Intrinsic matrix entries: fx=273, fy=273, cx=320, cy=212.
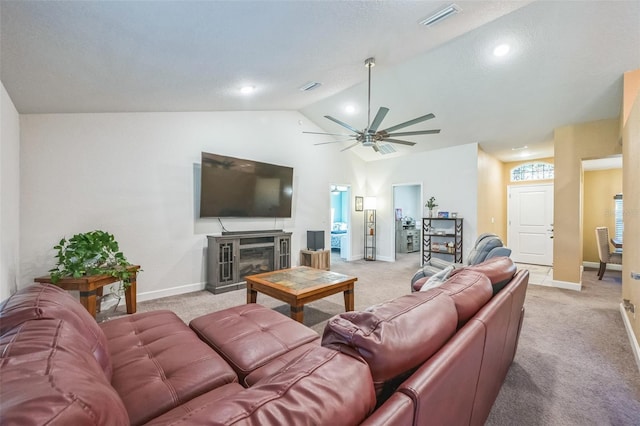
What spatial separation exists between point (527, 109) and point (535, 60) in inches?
47.3

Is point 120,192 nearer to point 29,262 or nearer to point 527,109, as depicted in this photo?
point 29,262

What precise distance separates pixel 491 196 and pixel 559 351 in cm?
467

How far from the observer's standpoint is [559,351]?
99.8 inches

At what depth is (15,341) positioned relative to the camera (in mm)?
812

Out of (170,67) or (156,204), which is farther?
(156,204)

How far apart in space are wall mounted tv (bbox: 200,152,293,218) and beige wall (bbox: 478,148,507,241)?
4.06 m

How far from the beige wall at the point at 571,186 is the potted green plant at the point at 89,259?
21.3ft

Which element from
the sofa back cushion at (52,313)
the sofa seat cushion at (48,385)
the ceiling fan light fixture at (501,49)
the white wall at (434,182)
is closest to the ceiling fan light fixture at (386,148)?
the white wall at (434,182)

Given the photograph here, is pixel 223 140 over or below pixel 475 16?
below

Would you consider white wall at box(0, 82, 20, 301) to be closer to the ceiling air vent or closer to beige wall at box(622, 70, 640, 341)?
the ceiling air vent

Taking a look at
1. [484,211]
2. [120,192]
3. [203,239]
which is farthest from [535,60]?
[120,192]

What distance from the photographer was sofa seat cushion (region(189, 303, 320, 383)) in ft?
5.00

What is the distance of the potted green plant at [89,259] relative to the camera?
9.14ft

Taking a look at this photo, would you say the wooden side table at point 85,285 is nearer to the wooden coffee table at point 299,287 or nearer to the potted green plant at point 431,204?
the wooden coffee table at point 299,287
